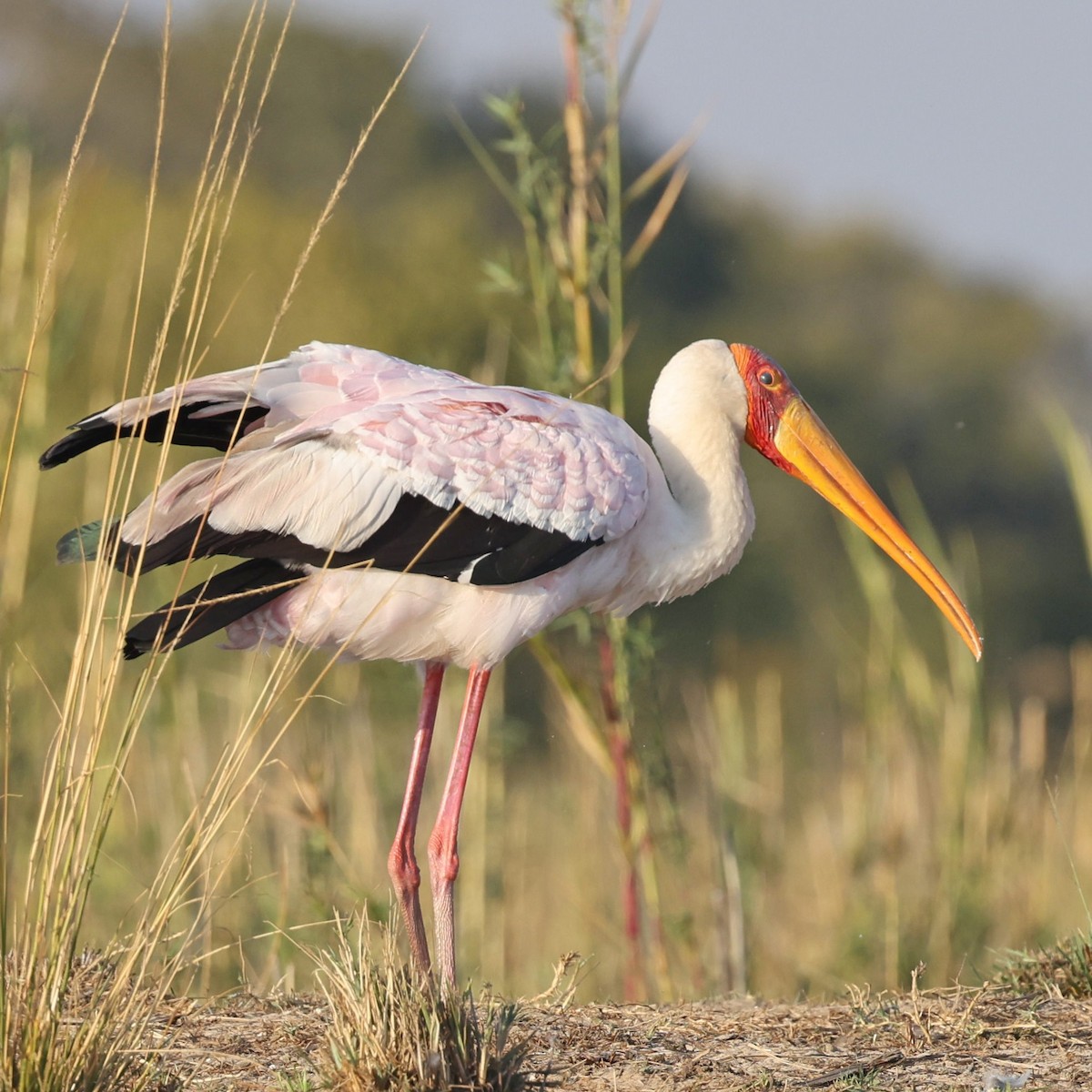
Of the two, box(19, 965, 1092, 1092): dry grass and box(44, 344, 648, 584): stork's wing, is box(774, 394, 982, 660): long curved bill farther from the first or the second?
box(19, 965, 1092, 1092): dry grass

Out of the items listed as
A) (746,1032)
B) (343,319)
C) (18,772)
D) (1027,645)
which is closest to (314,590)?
(746,1032)

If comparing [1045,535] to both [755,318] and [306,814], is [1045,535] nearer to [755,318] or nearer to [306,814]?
[755,318]

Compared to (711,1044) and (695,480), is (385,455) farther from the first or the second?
(711,1044)

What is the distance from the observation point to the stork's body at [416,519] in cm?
396

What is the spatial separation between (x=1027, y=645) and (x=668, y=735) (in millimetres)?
15112

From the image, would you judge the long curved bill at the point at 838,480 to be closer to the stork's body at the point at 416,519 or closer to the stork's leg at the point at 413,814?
the stork's body at the point at 416,519

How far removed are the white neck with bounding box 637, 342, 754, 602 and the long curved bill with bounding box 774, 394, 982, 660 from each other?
17 centimetres

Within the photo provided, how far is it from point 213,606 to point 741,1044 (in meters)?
1.49

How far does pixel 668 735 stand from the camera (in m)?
6.89

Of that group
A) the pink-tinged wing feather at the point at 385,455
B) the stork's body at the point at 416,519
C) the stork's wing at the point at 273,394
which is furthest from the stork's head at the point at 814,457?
the stork's wing at the point at 273,394

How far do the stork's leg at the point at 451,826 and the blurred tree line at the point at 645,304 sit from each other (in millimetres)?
10735

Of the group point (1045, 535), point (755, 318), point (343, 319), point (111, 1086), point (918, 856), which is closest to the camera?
point (111, 1086)

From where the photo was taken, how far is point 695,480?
4.61 metres

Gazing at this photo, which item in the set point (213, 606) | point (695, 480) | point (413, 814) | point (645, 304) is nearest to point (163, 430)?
point (213, 606)
